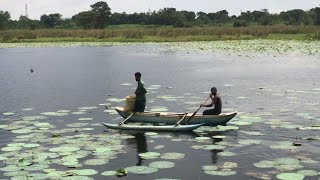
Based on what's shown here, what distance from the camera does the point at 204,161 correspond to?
11.1 m

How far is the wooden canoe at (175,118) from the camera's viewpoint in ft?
47.2

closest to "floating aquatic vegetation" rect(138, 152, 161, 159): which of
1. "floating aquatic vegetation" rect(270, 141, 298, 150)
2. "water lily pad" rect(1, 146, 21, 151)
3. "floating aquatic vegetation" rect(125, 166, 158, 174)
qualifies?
"floating aquatic vegetation" rect(125, 166, 158, 174)

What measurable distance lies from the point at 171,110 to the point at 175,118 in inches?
A: 115

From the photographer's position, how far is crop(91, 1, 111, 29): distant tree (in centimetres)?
11626

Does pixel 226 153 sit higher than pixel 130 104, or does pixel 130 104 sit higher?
pixel 130 104

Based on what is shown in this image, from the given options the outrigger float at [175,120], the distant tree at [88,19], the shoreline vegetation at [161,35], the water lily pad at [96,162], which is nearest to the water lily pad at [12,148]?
the water lily pad at [96,162]

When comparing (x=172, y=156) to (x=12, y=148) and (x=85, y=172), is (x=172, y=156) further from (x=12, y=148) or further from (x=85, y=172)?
(x=12, y=148)

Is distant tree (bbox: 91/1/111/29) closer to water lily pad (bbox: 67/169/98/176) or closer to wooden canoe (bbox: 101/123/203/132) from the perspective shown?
wooden canoe (bbox: 101/123/203/132)

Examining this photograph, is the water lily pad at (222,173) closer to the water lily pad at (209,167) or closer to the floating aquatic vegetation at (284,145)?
the water lily pad at (209,167)

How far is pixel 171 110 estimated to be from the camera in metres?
17.6

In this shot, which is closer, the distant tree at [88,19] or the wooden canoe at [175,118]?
the wooden canoe at [175,118]

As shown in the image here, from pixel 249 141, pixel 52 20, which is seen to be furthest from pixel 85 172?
pixel 52 20

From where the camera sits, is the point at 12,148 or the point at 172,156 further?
the point at 12,148

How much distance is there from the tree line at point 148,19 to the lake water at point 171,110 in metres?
73.0
